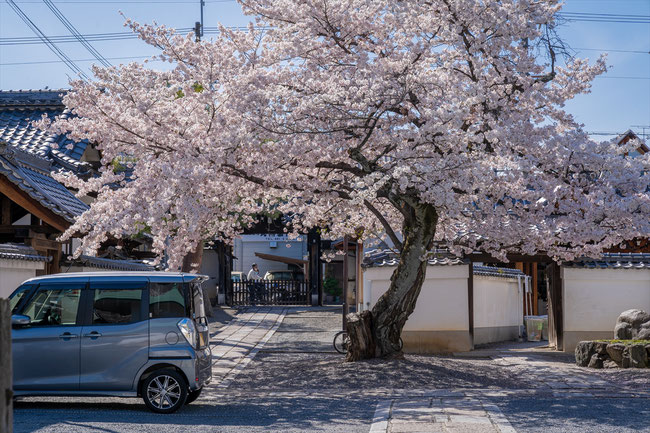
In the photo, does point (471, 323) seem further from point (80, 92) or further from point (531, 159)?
point (80, 92)

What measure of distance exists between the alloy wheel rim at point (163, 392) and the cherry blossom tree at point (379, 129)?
156 inches

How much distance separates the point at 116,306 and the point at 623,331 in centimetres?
1206

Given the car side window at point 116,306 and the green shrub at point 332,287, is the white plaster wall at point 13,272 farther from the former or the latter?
the green shrub at point 332,287

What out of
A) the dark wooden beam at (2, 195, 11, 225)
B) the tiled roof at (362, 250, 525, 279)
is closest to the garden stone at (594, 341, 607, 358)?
the tiled roof at (362, 250, 525, 279)

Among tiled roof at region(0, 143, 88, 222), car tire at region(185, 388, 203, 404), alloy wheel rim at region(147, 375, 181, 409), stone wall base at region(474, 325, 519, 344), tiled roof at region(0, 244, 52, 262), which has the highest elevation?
tiled roof at region(0, 143, 88, 222)

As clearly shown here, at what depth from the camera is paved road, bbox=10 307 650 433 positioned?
881 centimetres

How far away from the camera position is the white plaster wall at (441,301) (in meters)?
19.0

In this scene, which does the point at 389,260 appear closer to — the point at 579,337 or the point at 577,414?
the point at 579,337

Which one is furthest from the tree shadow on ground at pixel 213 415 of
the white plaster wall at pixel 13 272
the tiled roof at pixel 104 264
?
the tiled roof at pixel 104 264

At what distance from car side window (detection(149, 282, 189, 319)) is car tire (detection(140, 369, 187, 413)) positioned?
800 mm

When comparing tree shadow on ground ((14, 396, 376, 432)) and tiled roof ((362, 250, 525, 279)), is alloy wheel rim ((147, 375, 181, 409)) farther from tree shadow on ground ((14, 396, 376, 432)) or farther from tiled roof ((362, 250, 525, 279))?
tiled roof ((362, 250, 525, 279))

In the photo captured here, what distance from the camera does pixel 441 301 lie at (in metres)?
19.1

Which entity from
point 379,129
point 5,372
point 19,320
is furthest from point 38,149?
point 5,372

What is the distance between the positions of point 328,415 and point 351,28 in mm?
7695
